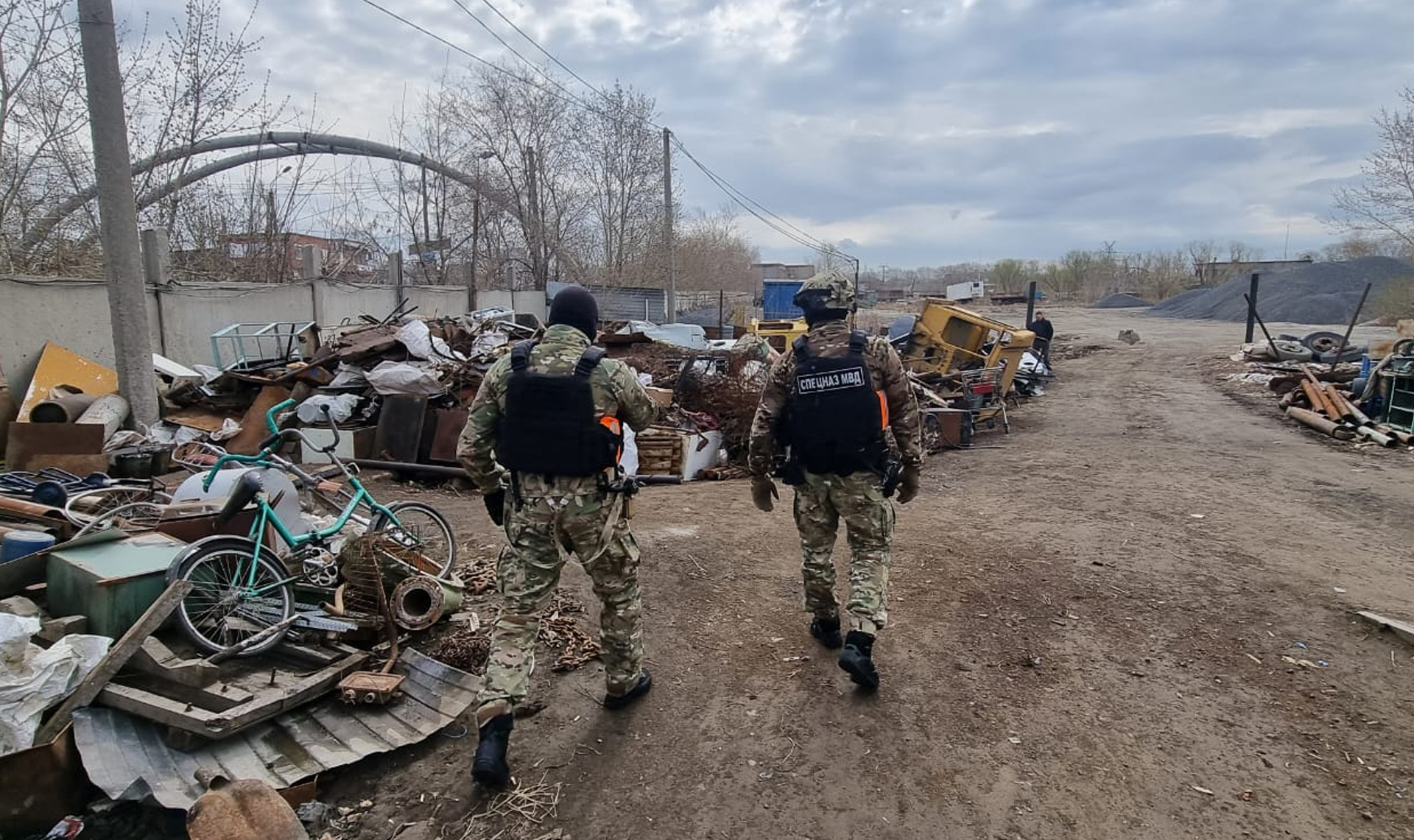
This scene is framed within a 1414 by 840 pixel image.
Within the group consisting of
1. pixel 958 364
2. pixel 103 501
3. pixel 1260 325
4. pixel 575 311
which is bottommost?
pixel 103 501

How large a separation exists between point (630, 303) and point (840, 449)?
1886 cm

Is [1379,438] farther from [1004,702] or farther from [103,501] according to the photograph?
[103,501]

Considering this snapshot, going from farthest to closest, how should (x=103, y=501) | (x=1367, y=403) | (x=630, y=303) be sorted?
(x=630, y=303) → (x=1367, y=403) → (x=103, y=501)

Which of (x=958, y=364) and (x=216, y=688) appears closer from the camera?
(x=216, y=688)

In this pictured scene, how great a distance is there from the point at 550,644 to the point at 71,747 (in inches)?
72.6

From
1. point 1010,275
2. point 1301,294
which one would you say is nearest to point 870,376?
point 1301,294

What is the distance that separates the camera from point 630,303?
21672 millimetres

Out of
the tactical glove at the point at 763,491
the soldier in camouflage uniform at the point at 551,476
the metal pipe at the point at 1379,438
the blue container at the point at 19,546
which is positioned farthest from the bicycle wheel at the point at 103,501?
the metal pipe at the point at 1379,438

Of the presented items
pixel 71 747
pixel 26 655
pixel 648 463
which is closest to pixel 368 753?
pixel 71 747

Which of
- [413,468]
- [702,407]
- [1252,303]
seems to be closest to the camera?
[413,468]

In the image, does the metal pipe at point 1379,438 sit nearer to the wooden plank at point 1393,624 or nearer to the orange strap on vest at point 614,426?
the wooden plank at point 1393,624

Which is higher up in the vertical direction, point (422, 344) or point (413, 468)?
point (422, 344)

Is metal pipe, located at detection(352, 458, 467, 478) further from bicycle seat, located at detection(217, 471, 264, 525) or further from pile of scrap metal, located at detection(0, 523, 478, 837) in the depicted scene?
pile of scrap metal, located at detection(0, 523, 478, 837)

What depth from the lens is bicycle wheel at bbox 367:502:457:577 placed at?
431 cm
